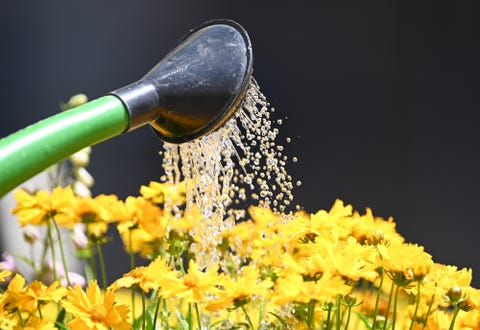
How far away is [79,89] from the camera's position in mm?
3217

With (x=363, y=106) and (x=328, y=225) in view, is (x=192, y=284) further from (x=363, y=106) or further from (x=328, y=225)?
(x=363, y=106)

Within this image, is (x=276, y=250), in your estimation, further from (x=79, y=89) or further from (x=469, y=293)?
(x=79, y=89)

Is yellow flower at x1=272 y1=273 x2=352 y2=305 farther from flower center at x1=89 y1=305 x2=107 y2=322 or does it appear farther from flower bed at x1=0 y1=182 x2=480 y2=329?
flower center at x1=89 y1=305 x2=107 y2=322

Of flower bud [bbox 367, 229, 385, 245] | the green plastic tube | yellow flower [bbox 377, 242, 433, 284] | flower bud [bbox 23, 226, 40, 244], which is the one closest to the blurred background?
flower bud [bbox 23, 226, 40, 244]

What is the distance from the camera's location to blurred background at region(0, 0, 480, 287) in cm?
287

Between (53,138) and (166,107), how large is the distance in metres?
0.16

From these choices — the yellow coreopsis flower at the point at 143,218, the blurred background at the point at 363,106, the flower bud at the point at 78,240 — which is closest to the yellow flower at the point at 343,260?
the yellow coreopsis flower at the point at 143,218

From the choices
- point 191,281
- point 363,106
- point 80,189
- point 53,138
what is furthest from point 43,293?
point 363,106

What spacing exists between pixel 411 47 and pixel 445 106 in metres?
0.22

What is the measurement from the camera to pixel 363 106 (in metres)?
2.88

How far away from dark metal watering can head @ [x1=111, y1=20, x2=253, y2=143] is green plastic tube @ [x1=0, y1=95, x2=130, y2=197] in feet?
0.22

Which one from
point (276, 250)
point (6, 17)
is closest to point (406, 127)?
point (6, 17)

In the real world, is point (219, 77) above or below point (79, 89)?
below

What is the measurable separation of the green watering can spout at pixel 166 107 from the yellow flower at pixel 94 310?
15cm
